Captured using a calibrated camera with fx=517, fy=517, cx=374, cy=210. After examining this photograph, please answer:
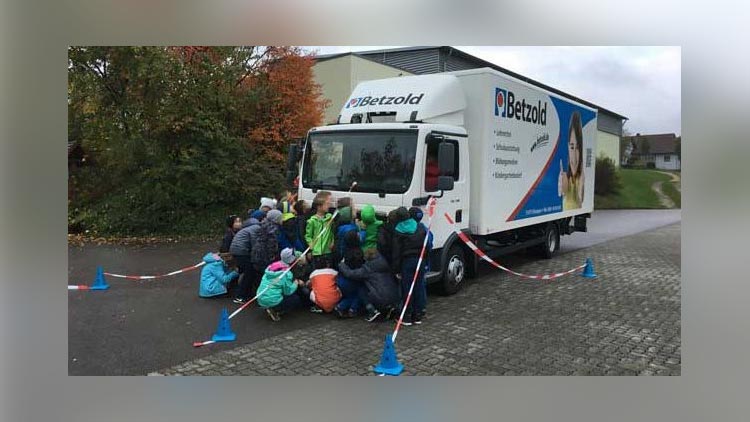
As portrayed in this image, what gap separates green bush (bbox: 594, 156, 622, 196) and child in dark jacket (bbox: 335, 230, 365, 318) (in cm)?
479

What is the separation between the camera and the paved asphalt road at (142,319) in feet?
15.2

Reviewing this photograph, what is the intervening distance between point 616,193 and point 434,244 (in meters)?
4.52

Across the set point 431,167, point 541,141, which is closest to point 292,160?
point 431,167

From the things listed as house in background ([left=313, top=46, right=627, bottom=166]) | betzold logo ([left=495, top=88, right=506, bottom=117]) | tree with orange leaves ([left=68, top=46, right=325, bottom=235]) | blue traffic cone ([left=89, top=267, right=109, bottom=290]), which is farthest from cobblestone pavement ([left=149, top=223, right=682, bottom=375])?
tree with orange leaves ([left=68, top=46, right=325, bottom=235])

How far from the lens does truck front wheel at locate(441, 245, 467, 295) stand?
21.5 ft

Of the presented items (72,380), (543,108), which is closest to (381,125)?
(543,108)

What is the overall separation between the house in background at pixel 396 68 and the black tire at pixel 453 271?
2.29 m

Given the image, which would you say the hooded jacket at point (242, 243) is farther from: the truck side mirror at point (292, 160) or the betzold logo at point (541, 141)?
the betzold logo at point (541, 141)

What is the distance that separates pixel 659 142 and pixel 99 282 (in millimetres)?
6644

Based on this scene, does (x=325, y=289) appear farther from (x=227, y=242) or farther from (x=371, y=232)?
(x=227, y=242)

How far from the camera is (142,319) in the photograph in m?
5.58

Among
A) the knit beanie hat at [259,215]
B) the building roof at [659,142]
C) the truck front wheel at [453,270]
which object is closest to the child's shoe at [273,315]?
the knit beanie hat at [259,215]

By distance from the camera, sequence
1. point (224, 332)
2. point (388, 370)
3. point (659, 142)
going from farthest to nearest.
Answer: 1. point (659, 142)
2. point (224, 332)
3. point (388, 370)

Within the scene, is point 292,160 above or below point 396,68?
below
